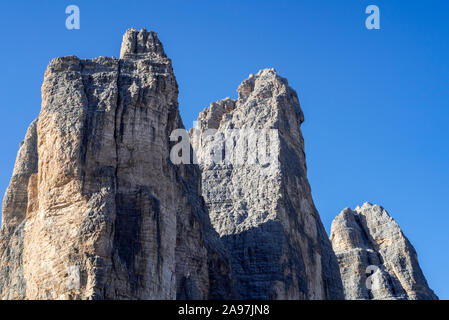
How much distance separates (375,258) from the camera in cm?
10075

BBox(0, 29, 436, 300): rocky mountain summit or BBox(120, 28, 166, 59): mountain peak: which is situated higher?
BBox(120, 28, 166, 59): mountain peak

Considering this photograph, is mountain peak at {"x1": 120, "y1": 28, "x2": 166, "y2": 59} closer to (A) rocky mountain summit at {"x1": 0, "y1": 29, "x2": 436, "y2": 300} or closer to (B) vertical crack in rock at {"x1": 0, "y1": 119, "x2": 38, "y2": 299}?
(A) rocky mountain summit at {"x1": 0, "y1": 29, "x2": 436, "y2": 300}

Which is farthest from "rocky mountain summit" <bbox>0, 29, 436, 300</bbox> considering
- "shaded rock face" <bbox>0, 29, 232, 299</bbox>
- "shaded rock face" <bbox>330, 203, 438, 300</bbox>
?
"shaded rock face" <bbox>330, 203, 438, 300</bbox>

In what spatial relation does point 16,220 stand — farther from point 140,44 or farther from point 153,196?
point 153,196

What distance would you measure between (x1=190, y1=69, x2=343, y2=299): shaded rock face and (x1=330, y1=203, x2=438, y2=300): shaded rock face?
1976 centimetres

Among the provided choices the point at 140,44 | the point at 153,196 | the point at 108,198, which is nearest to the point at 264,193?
the point at 140,44

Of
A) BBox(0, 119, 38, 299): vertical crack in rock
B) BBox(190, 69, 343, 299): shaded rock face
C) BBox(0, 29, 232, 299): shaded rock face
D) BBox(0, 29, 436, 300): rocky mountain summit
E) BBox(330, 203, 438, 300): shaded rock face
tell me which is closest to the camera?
BBox(0, 29, 232, 299): shaded rock face

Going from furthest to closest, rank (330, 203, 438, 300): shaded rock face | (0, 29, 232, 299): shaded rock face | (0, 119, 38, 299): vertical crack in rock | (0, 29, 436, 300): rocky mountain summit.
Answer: (330, 203, 438, 300): shaded rock face, (0, 119, 38, 299): vertical crack in rock, (0, 29, 436, 300): rocky mountain summit, (0, 29, 232, 299): shaded rock face

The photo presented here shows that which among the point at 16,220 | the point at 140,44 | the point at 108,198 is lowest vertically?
the point at 108,198

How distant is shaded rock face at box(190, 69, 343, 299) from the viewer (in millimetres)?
67000

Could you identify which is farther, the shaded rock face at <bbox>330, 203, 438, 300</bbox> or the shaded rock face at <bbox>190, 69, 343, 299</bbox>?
the shaded rock face at <bbox>330, 203, 438, 300</bbox>

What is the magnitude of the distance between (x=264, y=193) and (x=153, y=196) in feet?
69.1

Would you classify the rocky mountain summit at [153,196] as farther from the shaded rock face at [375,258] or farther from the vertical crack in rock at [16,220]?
the shaded rock face at [375,258]
